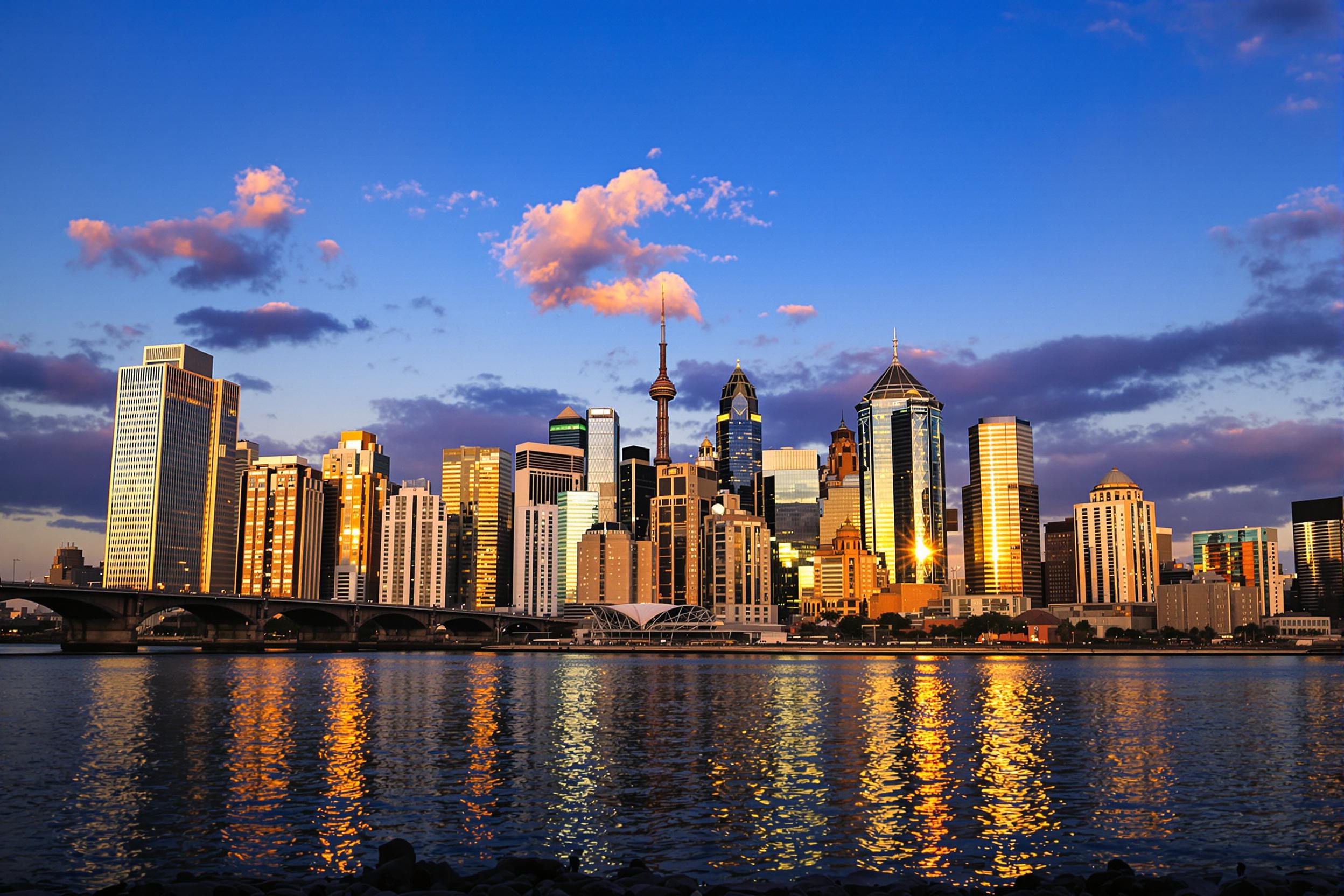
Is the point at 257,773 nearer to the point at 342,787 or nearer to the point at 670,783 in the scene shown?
the point at 342,787

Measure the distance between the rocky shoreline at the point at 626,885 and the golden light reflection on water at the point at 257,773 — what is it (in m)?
5.48

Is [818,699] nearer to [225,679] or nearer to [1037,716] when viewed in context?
[1037,716]

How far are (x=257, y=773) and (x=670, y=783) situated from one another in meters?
20.0

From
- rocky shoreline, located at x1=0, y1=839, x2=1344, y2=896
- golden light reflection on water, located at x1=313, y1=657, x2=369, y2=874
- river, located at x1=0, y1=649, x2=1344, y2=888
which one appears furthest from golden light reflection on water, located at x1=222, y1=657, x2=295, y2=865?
rocky shoreline, located at x1=0, y1=839, x2=1344, y2=896

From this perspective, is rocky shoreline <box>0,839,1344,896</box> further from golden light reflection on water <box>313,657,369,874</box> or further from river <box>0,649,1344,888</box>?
golden light reflection on water <box>313,657,369,874</box>

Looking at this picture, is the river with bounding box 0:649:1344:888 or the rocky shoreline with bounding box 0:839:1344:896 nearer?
the rocky shoreline with bounding box 0:839:1344:896

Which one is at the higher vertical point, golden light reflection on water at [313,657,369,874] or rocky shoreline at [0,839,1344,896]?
rocky shoreline at [0,839,1344,896]

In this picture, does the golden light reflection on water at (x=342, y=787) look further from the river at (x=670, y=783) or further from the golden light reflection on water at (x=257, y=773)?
the golden light reflection on water at (x=257, y=773)

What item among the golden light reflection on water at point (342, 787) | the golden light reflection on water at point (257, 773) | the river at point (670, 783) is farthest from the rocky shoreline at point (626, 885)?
the golden light reflection on water at point (257, 773)

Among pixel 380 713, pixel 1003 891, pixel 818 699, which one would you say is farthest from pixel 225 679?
pixel 1003 891

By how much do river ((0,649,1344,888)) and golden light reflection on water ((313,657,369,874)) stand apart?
0.66ft

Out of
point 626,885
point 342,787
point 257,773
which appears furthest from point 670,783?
point 626,885

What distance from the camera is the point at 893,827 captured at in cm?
3988

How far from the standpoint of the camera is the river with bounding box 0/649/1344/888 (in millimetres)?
35531
